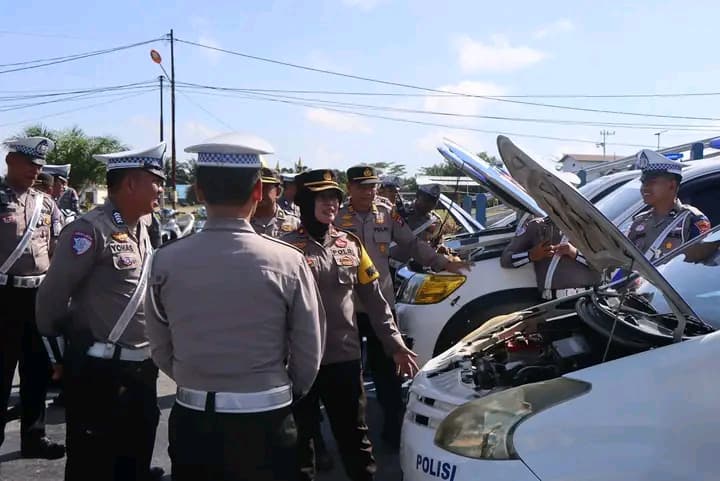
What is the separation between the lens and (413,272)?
5.38 metres

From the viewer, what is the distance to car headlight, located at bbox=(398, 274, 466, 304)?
191 inches

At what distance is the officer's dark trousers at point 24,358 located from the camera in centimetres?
435

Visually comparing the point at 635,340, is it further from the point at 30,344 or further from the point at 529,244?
the point at 30,344

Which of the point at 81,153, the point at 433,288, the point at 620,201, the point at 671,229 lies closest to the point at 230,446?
the point at 433,288

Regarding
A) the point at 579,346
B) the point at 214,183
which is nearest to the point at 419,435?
the point at 579,346

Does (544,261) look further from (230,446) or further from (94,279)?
(230,446)

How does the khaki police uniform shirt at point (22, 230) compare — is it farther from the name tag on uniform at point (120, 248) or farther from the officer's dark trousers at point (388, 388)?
the officer's dark trousers at point (388, 388)

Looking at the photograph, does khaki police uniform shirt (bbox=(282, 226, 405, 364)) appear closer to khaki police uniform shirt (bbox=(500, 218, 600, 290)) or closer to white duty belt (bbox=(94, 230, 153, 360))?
white duty belt (bbox=(94, 230, 153, 360))

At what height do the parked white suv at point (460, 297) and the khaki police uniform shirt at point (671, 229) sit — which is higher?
the khaki police uniform shirt at point (671, 229)

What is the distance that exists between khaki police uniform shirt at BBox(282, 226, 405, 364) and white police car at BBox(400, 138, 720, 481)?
1.50 ft

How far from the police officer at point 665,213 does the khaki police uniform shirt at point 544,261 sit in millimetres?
452

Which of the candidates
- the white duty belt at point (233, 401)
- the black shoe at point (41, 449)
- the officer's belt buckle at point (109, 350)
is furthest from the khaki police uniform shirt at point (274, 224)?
the white duty belt at point (233, 401)

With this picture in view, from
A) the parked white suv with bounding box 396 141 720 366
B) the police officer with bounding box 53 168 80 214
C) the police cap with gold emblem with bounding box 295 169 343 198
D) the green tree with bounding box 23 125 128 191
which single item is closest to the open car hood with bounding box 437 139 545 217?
the parked white suv with bounding box 396 141 720 366

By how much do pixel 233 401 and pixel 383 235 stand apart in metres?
2.94
